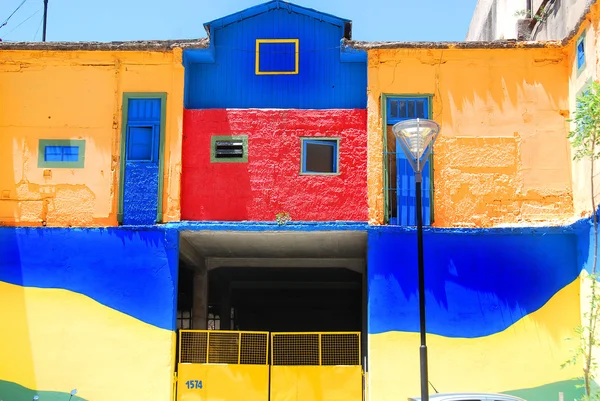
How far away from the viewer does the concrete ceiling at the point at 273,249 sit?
61.6 feet

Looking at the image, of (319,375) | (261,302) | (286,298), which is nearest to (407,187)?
(319,375)

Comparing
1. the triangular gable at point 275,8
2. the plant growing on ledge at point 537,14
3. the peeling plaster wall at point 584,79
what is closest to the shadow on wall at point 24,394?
the triangular gable at point 275,8

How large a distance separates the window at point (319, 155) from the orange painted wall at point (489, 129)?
3.05 feet

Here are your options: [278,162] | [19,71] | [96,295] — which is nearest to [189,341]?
[96,295]

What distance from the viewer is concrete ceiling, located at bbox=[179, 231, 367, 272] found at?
18.8 metres

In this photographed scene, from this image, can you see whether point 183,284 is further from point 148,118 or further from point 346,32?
point 346,32

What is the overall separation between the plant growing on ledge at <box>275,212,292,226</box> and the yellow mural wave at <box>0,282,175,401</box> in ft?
11.1

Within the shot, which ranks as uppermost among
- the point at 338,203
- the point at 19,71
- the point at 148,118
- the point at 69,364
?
the point at 19,71

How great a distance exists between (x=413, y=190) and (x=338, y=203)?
1692mm

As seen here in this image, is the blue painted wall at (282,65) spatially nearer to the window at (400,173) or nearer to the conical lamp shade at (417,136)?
the window at (400,173)

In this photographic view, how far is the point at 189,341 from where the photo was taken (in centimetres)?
1792

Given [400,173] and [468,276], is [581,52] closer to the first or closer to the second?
[400,173]

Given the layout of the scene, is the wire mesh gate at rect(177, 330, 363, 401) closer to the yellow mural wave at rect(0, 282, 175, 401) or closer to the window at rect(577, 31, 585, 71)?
the yellow mural wave at rect(0, 282, 175, 401)

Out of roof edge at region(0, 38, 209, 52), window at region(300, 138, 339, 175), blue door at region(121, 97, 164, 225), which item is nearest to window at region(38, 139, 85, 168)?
blue door at region(121, 97, 164, 225)
